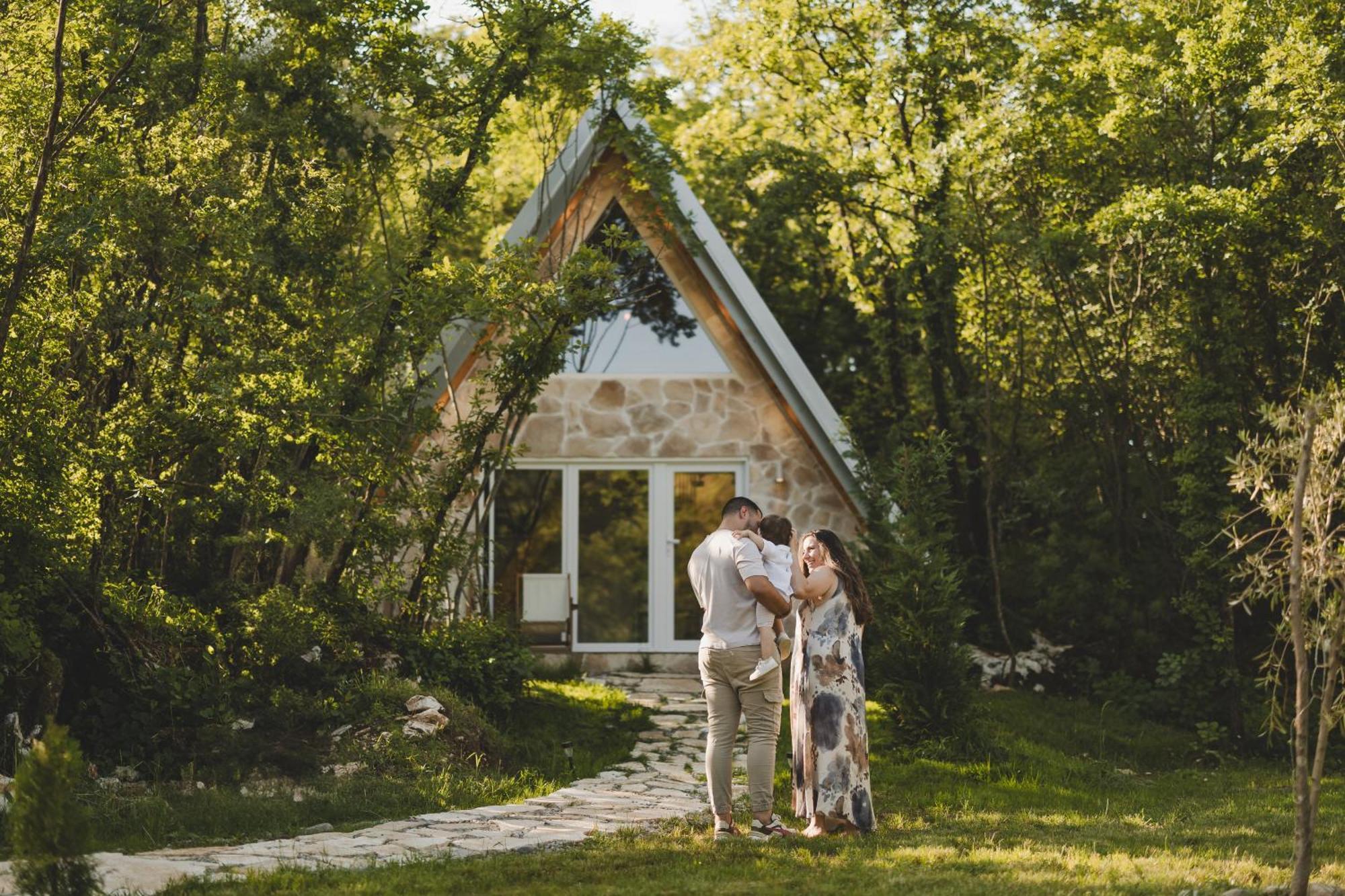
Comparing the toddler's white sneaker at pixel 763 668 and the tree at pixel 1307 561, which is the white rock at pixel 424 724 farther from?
the tree at pixel 1307 561

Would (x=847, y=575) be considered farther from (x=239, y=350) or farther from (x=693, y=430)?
(x=693, y=430)

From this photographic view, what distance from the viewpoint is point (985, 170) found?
12.9 metres

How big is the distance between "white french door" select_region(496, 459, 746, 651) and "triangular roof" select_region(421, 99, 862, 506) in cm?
115

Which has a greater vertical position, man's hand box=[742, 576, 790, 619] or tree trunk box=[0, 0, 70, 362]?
tree trunk box=[0, 0, 70, 362]

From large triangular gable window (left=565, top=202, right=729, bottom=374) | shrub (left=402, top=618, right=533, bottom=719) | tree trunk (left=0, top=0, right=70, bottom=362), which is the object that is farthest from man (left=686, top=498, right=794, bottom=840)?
large triangular gable window (left=565, top=202, right=729, bottom=374)

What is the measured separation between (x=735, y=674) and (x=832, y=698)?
2.03 feet

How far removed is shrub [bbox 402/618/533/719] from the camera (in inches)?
403

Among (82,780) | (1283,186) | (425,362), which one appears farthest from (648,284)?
(82,780)

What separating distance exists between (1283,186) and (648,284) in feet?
19.3

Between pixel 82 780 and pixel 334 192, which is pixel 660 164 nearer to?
pixel 334 192

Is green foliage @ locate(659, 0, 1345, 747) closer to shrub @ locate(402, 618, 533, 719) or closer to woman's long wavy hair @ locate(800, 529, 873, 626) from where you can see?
shrub @ locate(402, 618, 533, 719)

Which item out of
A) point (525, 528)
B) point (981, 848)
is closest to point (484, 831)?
point (981, 848)

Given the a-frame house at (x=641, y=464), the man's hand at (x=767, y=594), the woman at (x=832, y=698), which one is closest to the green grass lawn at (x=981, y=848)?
the woman at (x=832, y=698)

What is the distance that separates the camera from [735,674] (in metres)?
6.73
